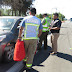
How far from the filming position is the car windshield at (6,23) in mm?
5629

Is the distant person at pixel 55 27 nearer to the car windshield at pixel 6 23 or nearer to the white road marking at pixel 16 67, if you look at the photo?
the car windshield at pixel 6 23

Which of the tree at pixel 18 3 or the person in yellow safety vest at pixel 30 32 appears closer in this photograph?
the person in yellow safety vest at pixel 30 32

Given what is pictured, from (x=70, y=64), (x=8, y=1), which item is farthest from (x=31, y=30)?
(x=8, y=1)

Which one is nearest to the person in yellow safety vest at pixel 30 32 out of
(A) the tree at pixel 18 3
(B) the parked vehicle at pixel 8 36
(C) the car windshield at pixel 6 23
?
(B) the parked vehicle at pixel 8 36

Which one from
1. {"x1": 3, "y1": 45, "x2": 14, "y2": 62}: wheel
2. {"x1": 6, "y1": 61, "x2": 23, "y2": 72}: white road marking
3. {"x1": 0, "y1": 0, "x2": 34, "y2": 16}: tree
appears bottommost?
{"x1": 6, "y1": 61, "x2": 23, "y2": 72}: white road marking

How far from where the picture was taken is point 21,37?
13.1 feet

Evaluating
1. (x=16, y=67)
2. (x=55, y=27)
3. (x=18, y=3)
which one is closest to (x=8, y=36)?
(x=16, y=67)

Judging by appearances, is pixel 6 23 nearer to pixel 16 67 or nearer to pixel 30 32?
pixel 16 67

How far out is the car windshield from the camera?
18.5ft

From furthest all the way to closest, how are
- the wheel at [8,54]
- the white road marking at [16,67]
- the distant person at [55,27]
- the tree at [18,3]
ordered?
1. the tree at [18,3]
2. the distant person at [55,27]
3. the wheel at [8,54]
4. the white road marking at [16,67]

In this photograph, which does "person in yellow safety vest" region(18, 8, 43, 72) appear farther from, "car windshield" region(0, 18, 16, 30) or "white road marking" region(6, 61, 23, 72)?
"car windshield" region(0, 18, 16, 30)

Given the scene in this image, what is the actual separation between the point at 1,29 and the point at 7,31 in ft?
1.01

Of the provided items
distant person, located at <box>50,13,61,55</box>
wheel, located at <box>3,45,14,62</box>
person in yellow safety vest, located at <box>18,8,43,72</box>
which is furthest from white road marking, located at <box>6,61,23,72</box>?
distant person, located at <box>50,13,61,55</box>

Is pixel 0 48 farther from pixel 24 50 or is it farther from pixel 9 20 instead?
pixel 9 20
